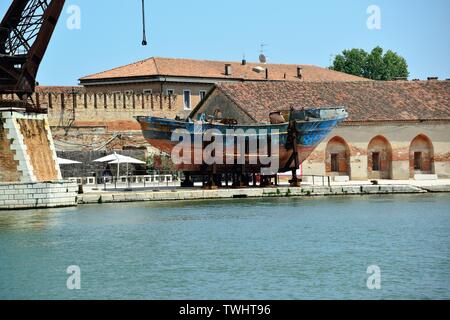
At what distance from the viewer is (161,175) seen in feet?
162

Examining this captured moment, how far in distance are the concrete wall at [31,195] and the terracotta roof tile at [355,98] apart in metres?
13.8

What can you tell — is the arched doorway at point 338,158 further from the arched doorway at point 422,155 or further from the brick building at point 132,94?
the brick building at point 132,94

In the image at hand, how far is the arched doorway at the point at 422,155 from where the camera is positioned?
50781mm

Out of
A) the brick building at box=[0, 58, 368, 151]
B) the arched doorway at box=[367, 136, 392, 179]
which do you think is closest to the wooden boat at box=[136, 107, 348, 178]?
the arched doorway at box=[367, 136, 392, 179]

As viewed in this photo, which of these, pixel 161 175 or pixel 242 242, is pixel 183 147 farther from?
pixel 242 242

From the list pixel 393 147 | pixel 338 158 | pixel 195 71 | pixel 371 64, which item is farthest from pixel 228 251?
pixel 371 64

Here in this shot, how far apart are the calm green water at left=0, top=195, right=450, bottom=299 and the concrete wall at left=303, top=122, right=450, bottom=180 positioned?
11657 millimetres

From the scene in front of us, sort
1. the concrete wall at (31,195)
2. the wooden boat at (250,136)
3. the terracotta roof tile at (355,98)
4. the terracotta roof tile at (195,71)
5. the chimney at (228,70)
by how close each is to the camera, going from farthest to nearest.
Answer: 1. the chimney at (228,70)
2. the terracotta roof tile at (195,71)
3. the terracotta roof tile at (355,98)
4. the wooden boat at (250,136)
5. the concrete wall at (31,195)

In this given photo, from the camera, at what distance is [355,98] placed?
5200 centimetres

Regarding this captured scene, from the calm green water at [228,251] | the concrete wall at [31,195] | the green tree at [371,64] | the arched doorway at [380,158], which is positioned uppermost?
the green tree at [371,64]

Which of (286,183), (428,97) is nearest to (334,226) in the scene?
(286,183)

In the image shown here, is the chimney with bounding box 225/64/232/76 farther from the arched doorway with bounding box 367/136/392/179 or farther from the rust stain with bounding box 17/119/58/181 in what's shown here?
the rust stain with bounding box 17/119/58/181

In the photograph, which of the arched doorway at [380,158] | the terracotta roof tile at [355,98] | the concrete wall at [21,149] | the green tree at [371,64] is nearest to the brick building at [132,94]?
the terracotta roof tile at [355,98]

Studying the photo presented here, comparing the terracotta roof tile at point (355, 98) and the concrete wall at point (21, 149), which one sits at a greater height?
the terracotta roof tile at point (355, 98)
